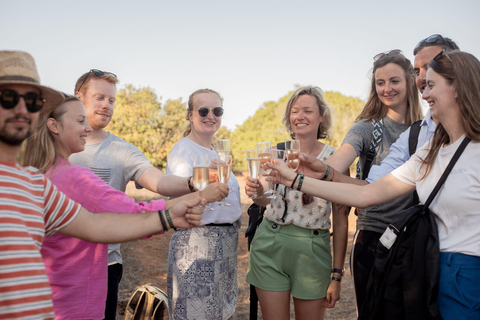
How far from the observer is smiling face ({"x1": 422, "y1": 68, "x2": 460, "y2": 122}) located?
7.84 feet

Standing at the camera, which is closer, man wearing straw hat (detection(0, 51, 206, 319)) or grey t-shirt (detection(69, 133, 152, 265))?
man wearing straw hat (detection(0, 51, 206, 319))

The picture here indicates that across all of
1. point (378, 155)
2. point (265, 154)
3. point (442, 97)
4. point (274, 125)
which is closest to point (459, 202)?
point (442, 97)

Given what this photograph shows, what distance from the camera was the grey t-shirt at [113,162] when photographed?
3482 mm

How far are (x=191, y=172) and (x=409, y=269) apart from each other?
2.16m

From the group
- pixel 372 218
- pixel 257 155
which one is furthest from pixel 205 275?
pixel 372 218

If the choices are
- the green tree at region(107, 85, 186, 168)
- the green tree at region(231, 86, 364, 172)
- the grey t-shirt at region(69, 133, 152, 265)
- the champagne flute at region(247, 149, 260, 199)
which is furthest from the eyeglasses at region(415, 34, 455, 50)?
the green tree at region(231, 86, 364, 172)

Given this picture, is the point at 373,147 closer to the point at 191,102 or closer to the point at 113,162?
the point at 191,102

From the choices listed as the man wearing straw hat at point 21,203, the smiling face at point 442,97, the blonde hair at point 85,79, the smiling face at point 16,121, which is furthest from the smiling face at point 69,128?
the smiling face at point 442,97

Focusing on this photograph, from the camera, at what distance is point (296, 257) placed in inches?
142

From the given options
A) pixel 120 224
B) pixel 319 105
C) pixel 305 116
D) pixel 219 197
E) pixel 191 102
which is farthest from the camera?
pixel 191 102

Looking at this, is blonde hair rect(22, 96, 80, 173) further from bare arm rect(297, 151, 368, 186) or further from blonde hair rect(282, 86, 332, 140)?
blonde hair rect(282, 86, 332, 140)

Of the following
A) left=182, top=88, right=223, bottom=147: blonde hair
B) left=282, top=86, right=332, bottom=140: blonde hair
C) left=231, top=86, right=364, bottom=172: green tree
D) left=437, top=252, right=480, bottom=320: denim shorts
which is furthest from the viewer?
left=231, top=86, right=364, bottom=172: green tree

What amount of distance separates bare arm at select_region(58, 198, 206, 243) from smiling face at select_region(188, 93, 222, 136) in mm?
1457

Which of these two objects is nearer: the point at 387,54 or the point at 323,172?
the point at 323,172
